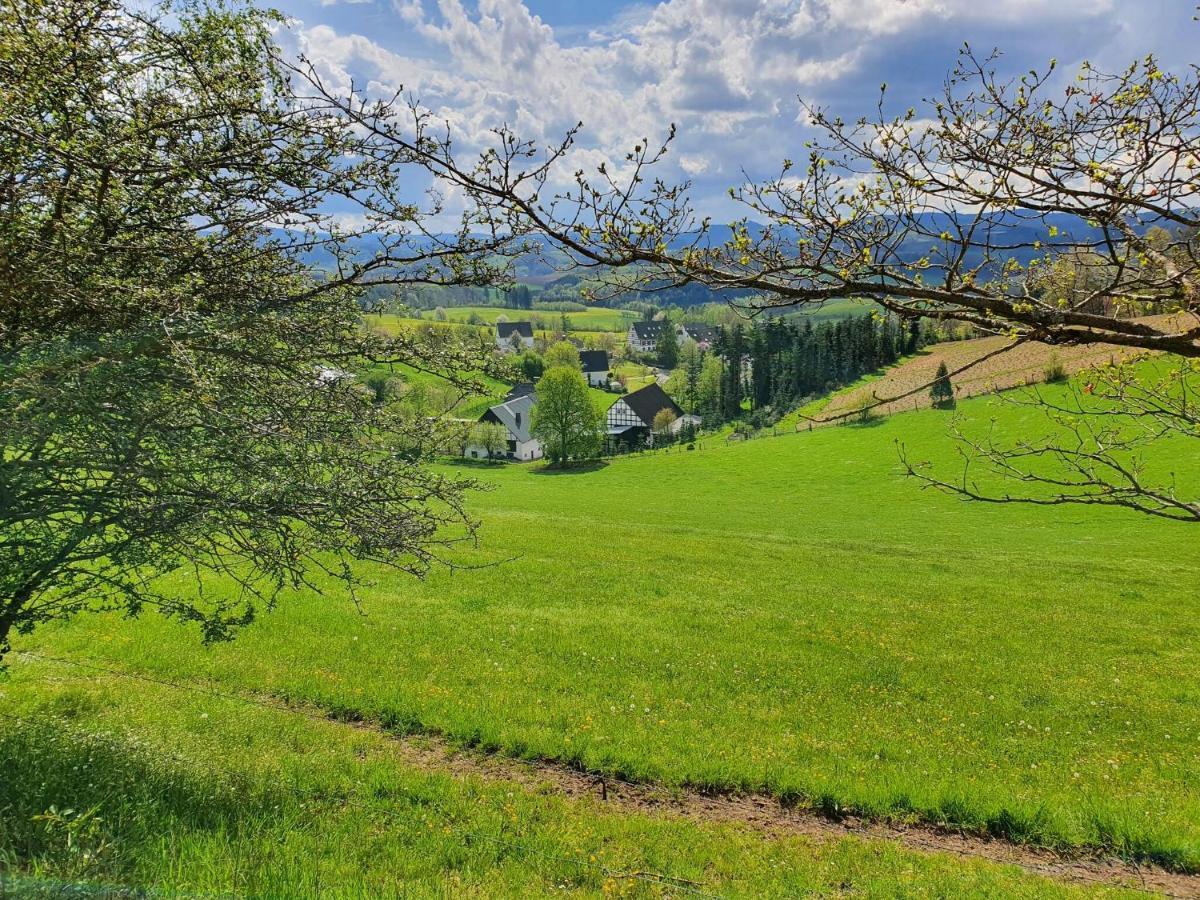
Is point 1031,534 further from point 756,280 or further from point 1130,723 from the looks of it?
point 756,280

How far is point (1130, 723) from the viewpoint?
9062mm

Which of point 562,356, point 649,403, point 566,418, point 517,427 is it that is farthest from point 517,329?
point 566,418

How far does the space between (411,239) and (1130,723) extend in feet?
38.3

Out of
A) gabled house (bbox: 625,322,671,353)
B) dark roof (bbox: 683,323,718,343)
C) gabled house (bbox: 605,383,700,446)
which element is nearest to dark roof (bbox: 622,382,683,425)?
gabled house (bbox: 605,383,700,446)

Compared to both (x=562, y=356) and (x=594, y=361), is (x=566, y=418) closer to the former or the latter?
(x=562, y=356)

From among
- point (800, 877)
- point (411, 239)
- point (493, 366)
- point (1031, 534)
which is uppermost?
point (411, 239)

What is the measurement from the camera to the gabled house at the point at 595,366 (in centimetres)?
12533

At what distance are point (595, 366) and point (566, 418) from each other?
6261 centimetres

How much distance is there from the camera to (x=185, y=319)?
176 inches

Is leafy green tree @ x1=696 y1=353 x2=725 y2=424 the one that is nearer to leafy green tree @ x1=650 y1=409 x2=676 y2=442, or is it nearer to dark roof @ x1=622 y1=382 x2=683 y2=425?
dark roof @ x1=622 y1=382 x2=683 y2=425

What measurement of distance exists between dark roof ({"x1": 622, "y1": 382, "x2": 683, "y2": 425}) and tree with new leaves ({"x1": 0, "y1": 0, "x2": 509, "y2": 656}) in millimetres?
84444

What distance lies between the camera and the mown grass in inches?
152

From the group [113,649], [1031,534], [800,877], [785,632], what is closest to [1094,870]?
[800,877]

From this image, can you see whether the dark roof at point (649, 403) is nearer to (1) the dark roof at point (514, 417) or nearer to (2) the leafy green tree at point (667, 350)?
(1) the dark roof at point (514, 417)
